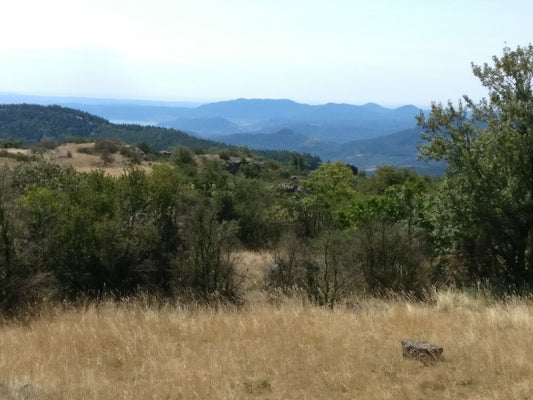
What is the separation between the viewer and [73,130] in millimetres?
178500

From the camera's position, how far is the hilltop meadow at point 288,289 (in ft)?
17.6

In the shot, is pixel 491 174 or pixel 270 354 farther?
pixel 491 174

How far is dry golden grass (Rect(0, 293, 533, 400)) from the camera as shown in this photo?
4.98 m

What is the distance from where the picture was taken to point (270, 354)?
623 cm

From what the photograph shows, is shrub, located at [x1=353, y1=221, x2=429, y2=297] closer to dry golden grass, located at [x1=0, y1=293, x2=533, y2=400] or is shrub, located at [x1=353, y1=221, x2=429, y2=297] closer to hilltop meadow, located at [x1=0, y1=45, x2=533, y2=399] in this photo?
hilltop meadow, located at [x1=0, y1=45, x2=533, y2=399]

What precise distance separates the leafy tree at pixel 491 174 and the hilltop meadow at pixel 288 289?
5 centimetres

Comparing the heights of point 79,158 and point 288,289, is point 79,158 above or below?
above

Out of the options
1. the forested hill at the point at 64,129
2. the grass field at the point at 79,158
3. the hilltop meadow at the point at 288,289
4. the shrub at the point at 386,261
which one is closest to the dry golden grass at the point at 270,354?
the hilltop meadow at the point at 288,289

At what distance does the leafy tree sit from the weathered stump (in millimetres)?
7146

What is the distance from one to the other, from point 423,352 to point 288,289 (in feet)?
18.4

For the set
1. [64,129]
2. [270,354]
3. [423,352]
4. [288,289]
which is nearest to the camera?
[423,352]

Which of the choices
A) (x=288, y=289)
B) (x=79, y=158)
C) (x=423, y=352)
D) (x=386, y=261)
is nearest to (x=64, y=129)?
(x=79, y=158)

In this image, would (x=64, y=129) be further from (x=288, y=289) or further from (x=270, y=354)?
(x=270, y=354)

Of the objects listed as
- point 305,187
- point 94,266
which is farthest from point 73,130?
point 94,266
